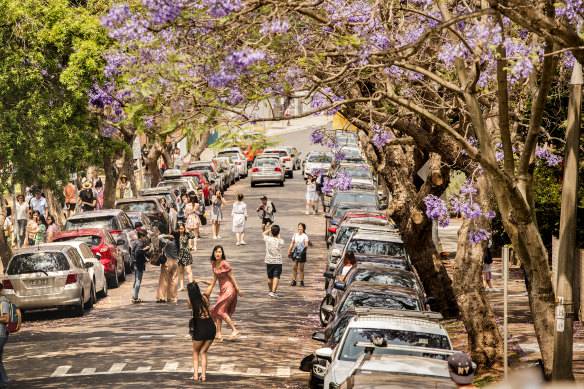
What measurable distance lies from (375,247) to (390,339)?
1004 cm

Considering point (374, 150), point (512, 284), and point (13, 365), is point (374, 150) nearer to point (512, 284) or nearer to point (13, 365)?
point (512, 284)

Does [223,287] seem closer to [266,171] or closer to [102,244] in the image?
[102,244]

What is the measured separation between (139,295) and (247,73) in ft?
37.9

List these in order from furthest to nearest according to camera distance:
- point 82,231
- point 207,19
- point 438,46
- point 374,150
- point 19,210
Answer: point 19,210 < point 82,231 < point 374,150 < point 438,46 < point 207,19

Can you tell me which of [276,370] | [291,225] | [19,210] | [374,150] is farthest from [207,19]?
[291,225]

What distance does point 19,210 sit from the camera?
30.9 meters

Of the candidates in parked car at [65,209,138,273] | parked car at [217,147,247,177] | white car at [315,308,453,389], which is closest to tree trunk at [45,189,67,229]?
parked car at [65,209,138,273]

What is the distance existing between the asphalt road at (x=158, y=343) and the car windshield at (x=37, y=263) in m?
1.13

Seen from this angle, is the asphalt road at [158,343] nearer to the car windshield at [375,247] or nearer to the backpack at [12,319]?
the backpack at [12,319]

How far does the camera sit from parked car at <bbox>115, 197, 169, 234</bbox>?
31.1m

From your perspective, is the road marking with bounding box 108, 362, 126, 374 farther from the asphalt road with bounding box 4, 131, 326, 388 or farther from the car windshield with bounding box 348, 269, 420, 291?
the car windshield with bounding box 348, 269, 420, 291

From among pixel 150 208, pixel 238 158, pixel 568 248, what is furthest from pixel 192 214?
pixel 238 158

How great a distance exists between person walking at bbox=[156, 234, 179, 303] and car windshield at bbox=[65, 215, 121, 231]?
442cm

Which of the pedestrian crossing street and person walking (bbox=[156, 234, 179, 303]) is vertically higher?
person walking (bbox=[156, 234, 179, 303])
